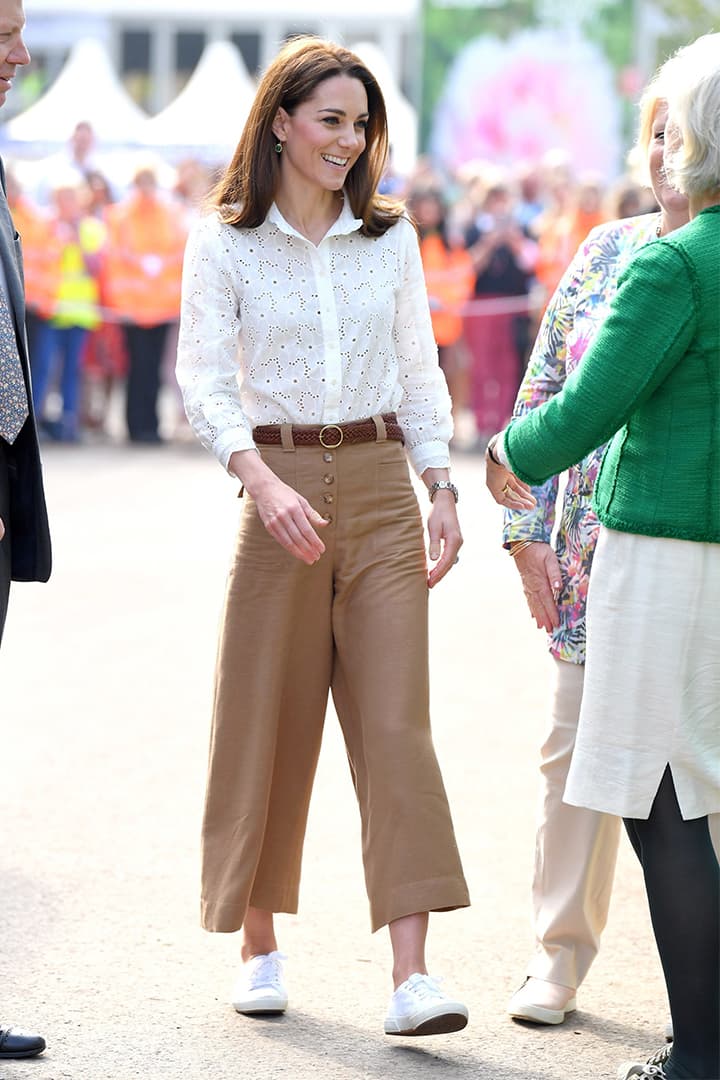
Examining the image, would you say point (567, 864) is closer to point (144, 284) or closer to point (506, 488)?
point (506, 488)

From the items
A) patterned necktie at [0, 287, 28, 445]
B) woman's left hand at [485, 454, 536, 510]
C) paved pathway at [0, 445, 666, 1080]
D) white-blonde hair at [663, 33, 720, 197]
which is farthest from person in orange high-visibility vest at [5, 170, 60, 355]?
white-blonde hair at [663, 33, 720, 197]

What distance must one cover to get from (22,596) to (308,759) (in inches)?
196

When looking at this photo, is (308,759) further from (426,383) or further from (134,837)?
(134,837)

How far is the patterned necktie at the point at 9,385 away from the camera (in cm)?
366

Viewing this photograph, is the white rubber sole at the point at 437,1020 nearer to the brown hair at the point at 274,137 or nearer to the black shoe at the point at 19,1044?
the black shoe at the point at 19,1044

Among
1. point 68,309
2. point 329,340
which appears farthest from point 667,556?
point 68,309

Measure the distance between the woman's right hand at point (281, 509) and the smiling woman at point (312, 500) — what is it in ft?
0.12

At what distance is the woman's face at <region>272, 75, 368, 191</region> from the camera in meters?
4.04

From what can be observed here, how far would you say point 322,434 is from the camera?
405 centimetres

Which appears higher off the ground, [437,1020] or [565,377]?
[565,377]

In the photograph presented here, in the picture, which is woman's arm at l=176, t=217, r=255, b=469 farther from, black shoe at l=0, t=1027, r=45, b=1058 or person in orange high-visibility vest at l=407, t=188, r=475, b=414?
person in orange high-visibility vest at l=407, t=188, r=475, b=414

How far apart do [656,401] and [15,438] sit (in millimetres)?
1288

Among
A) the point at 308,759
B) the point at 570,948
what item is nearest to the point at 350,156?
the point at 308,759

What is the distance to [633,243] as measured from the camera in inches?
161
